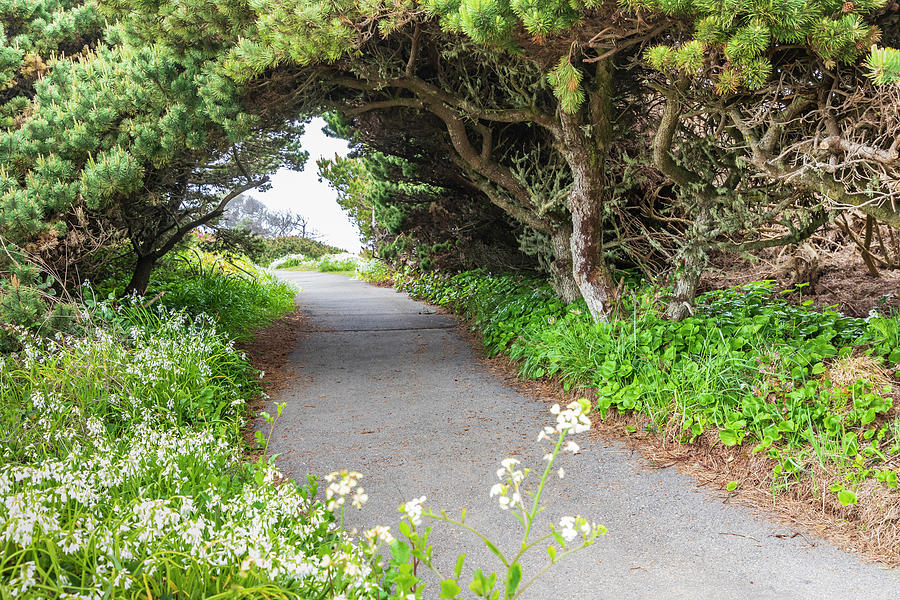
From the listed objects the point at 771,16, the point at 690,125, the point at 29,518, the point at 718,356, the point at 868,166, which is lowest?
the point at 718,356

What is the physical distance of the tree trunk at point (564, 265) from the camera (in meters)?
6.54

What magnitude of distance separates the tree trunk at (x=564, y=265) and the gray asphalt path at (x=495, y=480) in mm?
1198

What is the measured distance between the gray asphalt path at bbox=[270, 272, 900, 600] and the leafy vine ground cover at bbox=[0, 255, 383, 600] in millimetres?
552

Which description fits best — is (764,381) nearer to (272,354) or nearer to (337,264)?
(272,354)

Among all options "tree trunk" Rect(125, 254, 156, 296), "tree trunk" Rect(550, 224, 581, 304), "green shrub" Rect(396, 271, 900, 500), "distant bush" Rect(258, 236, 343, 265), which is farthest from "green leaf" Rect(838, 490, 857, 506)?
"distant bush" Rect(258, 236, 343, 265)

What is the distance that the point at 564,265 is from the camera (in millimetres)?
6684

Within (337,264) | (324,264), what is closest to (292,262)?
(324,264)

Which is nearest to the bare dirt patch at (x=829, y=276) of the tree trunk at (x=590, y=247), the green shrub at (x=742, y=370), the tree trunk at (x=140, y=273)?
the green shrub at (x=742, y=370)

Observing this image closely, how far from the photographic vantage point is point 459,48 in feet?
17.3

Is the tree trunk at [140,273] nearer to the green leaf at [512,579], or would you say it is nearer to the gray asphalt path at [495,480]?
the gray asphalt path at [495,480]

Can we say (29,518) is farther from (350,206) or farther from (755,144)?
(350,206)

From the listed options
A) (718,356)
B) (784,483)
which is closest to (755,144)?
(718,356)

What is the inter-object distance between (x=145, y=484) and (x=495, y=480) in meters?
1.88

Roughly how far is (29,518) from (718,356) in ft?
12.9
